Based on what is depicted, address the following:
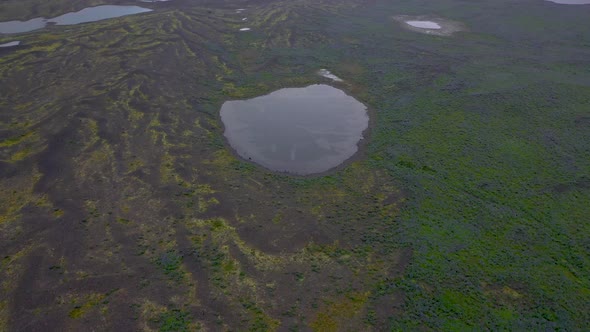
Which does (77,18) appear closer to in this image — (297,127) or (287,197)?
(297,127)

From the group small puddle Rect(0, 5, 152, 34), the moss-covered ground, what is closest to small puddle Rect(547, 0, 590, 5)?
the moss-covered ground

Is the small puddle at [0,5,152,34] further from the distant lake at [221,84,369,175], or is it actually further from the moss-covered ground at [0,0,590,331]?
the distant lake at [221,84,369,175]

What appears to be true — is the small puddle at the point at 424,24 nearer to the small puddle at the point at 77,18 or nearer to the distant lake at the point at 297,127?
the distant lake at the point at 297,127

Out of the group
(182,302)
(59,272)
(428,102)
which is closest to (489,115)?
(428,102)

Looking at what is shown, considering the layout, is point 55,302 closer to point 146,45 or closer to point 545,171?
point 545,171

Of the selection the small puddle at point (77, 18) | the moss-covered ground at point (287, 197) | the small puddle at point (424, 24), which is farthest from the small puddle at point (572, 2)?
the small puddle at point (77, 18)

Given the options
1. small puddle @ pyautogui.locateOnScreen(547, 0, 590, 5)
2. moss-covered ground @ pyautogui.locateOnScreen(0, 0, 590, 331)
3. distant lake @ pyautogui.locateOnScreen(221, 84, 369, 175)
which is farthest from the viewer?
small puddle @ pyautogui.locateOnScreen(547, 0, 590, 5)
